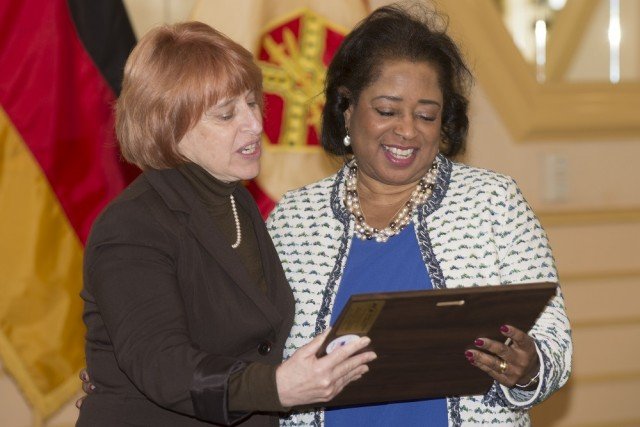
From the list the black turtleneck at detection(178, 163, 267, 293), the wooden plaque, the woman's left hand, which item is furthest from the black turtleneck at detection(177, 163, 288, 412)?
the woman's left hand

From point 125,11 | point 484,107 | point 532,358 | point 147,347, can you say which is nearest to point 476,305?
point 532,358

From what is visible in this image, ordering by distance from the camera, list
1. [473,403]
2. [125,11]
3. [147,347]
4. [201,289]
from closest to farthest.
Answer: [147,347]
[201,289]
[473,403]
[125,11]

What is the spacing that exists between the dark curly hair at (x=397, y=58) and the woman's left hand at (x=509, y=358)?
0.73m

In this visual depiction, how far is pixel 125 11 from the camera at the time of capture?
3.54m

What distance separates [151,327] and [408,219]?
0.87m

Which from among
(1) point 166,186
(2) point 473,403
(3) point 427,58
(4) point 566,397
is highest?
(3) point 427,58

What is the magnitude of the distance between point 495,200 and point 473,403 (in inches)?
19.2

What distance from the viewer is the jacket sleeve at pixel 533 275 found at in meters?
2.31

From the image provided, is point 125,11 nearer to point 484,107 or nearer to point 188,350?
point 484,107

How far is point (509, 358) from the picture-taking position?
222cm

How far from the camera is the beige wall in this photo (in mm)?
4367

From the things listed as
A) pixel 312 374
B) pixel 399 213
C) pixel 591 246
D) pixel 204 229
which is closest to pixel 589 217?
pixel 591 246

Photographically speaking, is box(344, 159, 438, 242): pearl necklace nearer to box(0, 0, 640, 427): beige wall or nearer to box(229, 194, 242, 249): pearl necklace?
box(229, 194, 242, 249): pearl necklace

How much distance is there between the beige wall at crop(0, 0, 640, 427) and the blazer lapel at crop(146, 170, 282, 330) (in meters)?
2.24
